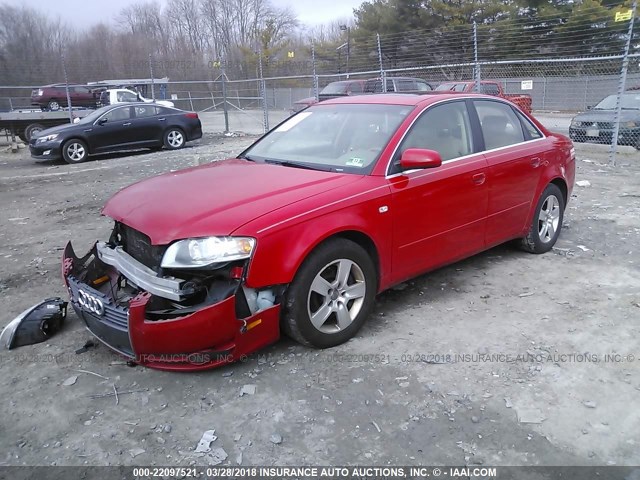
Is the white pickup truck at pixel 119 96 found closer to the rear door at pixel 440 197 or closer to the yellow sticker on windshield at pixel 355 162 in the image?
the rear door at pixel 440 197

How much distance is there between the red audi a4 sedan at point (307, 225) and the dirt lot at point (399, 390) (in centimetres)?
24

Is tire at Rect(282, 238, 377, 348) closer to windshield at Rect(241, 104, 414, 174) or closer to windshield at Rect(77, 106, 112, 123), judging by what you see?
windshield at Rect(241, 104, 414, 174)

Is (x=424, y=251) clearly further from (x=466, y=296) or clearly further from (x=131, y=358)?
(x=131, y=358)

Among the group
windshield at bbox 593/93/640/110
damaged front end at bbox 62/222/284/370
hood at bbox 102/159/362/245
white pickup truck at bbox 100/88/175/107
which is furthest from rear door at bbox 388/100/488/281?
white pickup truck at bbox 100/88/175/107

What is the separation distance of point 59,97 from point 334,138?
81.1ft

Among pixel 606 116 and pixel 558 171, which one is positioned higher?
pixel 606 116

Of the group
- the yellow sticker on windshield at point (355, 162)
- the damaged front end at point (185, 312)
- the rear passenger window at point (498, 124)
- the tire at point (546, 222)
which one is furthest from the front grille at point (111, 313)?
the tire at point (546, 222)

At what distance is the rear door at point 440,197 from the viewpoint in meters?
3.77

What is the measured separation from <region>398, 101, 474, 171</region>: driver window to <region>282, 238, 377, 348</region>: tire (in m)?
0.95

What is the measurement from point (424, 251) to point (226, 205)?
1.59 m

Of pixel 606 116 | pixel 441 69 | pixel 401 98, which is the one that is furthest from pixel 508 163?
pixel 441 69

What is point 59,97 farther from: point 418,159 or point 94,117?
point 418,159

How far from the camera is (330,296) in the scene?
3391 millimetres

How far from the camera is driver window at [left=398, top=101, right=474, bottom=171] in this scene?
400cm
